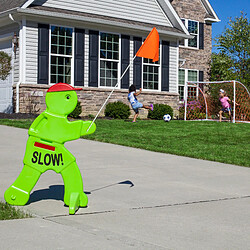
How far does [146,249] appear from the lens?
3.91m

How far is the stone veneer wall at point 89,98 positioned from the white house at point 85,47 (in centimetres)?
4

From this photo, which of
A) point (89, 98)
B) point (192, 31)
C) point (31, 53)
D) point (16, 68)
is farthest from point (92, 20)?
point (192, 31)

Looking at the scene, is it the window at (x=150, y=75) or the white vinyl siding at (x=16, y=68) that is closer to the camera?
the white vinyl siding at (x=16, y=68)

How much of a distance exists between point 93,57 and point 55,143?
617 inches

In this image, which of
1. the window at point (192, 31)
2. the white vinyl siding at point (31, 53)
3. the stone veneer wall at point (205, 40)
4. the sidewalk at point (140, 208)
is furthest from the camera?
the window at point (192, 31)

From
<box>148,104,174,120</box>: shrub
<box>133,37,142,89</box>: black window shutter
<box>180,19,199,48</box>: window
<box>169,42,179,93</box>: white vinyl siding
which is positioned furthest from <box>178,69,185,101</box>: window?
<box>133,37,142,89</box>: black window shutter

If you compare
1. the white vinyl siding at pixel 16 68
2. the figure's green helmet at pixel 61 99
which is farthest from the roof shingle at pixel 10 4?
the figure's green helmet at pixel 61 99

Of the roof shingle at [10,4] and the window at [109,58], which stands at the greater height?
the roof shingle at [10,4]

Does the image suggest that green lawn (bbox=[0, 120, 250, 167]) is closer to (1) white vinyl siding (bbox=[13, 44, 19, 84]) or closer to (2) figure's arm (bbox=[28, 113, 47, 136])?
(1) white vinyl siding (bbox=[13, 44, 19, 84])

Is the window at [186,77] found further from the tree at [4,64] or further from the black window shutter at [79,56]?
the tree at [4,64]

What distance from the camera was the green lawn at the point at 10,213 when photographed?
478 cm

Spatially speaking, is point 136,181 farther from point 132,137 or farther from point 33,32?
point 33,32

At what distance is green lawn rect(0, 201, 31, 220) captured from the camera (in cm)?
478

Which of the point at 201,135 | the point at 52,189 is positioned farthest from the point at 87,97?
the point at 52,189
